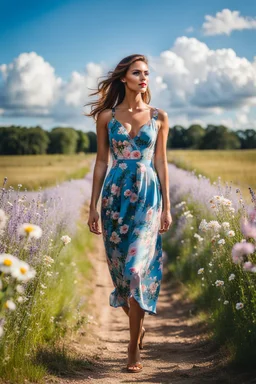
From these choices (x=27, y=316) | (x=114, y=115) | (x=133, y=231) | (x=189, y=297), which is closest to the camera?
(x=27, y=316)

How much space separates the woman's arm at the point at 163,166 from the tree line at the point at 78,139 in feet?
173

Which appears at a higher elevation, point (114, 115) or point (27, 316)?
point (114, 115)

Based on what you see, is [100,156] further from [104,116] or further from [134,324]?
[134,324]

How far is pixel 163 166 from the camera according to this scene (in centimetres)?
473

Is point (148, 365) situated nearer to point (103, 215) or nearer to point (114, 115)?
point (103, 215)

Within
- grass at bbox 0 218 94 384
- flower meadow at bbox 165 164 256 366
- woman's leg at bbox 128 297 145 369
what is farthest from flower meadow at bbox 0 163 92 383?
flower meadow at bbox 165 164 256 366

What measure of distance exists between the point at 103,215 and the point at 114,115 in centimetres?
83

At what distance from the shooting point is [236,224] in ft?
15.4

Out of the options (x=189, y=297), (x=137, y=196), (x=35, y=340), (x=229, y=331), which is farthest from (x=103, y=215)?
(x=189, y=297)

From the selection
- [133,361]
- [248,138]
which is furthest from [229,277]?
[248,138]

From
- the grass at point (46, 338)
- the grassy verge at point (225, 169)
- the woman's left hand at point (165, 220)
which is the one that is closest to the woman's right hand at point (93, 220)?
the woman's left hand at point (165, 220)

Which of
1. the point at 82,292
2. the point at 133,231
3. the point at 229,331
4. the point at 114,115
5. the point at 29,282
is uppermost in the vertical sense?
the point at 114,115

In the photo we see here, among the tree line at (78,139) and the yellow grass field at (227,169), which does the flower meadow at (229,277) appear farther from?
the tree line at (78,139)

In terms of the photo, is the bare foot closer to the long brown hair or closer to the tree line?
the long brown hair
